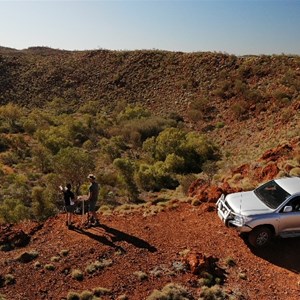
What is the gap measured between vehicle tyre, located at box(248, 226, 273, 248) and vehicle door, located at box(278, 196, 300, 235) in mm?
335

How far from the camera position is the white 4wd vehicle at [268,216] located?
409 inches

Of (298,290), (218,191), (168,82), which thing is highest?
(168,82)

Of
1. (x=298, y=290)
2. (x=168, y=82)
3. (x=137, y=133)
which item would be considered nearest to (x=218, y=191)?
(x=298, y=290)

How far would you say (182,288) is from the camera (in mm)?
9055

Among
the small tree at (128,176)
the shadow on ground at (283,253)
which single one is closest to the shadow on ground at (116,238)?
the shadow on ground at (283,253)

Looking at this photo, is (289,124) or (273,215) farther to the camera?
(289,124)

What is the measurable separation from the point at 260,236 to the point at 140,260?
3143 millimetres

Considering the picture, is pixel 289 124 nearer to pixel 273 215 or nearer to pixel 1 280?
pixel 273 215

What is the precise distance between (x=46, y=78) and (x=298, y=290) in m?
48.1

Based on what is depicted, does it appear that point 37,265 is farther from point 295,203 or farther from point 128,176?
point 128,176

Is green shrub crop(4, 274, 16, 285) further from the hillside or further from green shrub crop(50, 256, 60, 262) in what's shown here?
the hillside

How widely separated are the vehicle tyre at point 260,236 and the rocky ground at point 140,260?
0.25m

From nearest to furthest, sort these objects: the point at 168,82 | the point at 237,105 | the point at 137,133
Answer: the point at 137,133 → the point at 237,105 → the point at 168,82

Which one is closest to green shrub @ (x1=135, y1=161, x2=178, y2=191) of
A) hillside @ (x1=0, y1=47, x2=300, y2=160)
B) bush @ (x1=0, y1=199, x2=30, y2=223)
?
hillside @ (x1=0, y1=47, x2=300, y2=160)
